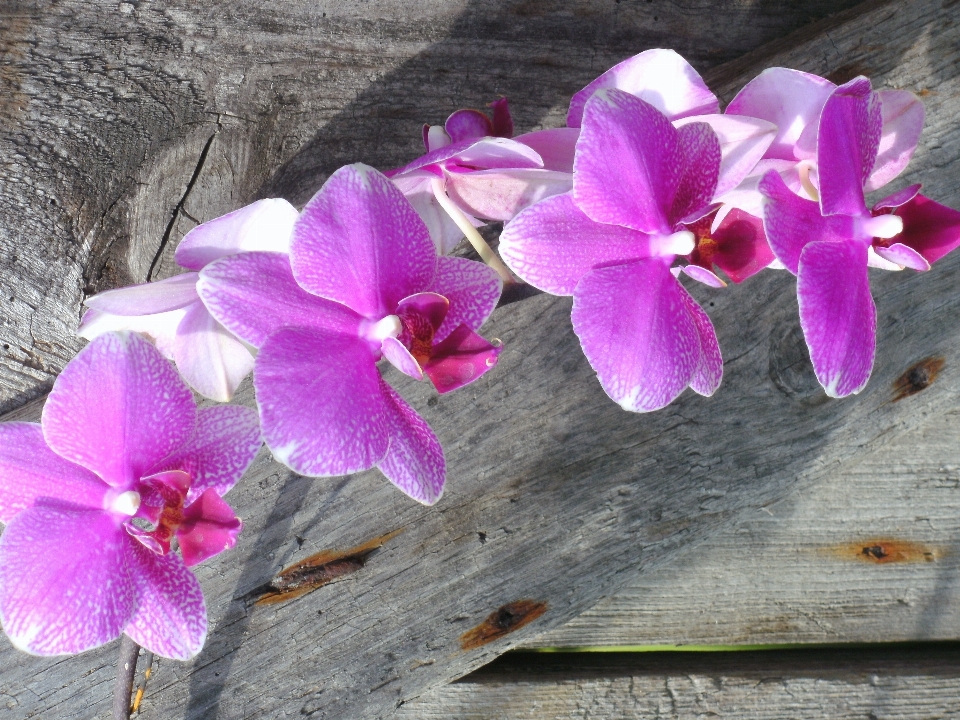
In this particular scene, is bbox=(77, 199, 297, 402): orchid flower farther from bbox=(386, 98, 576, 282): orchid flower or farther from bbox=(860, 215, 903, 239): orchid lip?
bbox=(860, 215, 903, 239): orchid lip

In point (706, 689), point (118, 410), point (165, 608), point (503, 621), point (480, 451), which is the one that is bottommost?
point (706, 689)

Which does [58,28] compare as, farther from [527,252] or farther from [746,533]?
[746,533]

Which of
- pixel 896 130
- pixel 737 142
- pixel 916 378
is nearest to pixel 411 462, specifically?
pixel 737 142

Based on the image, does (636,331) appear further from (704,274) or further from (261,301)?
(261,301)

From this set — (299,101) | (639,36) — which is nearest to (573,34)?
(639,36)

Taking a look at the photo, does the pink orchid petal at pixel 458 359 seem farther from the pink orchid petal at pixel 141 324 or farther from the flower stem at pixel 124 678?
the flower stem at pixel 124 678

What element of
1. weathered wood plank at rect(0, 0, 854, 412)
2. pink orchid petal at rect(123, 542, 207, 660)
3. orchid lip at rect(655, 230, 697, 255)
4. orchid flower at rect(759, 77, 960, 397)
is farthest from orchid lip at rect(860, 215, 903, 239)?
pink orchid petal at rect(123, 542, 207, 660)
